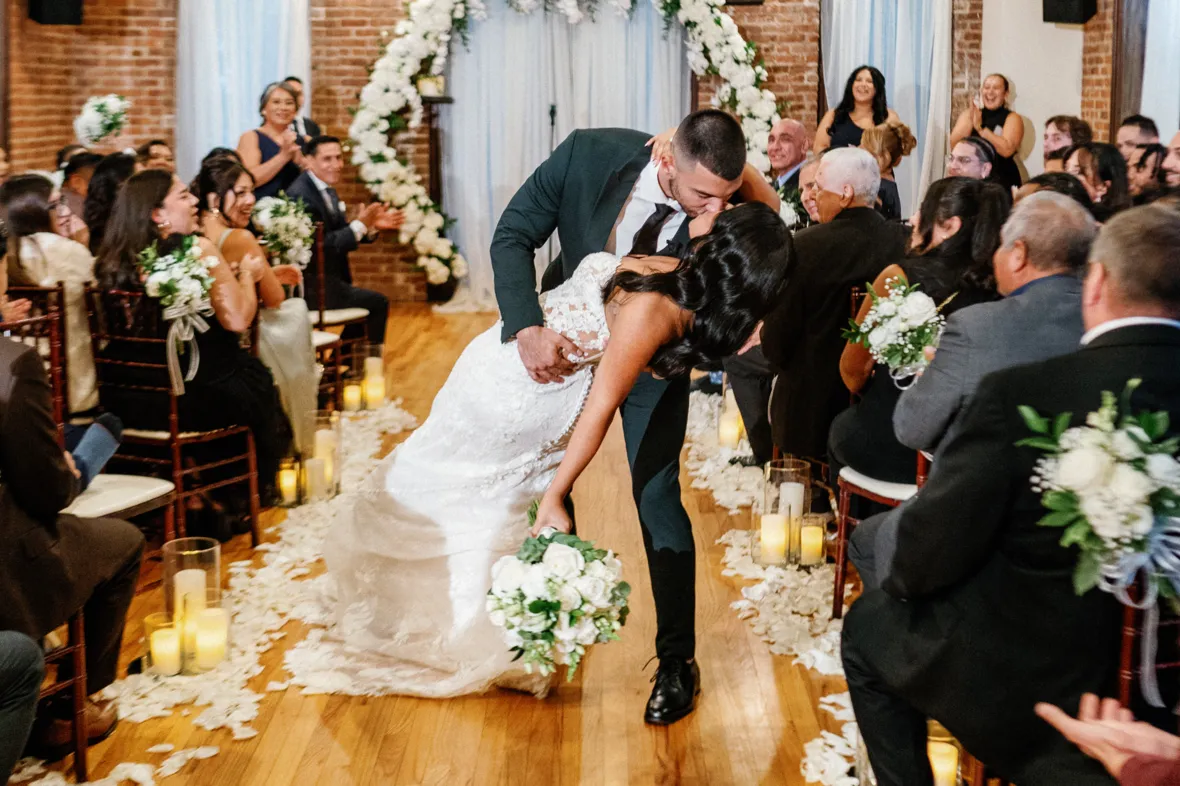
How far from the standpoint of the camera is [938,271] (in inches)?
145

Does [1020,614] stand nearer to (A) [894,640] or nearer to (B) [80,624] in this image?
(A) [894,640]

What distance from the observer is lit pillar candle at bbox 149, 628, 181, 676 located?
354 cm

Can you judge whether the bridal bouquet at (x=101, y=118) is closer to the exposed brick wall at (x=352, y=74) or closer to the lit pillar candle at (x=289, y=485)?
the exposed brick wall at (x=352, y=74)

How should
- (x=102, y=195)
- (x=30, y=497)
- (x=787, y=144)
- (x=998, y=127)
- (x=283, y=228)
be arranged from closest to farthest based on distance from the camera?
1. (x=30, y=497)
2. (x=102, y=195)
3. (x=283, y=228)
4. (x=787, y=144)
5. (x=998, y=127)

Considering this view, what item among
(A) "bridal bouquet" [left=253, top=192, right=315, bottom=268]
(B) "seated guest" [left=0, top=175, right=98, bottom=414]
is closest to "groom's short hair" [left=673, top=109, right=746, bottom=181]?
(B) "seated guest" [left=0, top=175, right=98, bottom=414]

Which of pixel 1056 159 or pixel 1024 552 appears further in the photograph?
pixel 1056 159

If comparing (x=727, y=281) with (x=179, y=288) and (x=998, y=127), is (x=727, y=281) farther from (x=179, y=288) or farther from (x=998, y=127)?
(x=998, y=127)

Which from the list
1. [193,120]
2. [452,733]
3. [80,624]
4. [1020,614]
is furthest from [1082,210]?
[193,120]

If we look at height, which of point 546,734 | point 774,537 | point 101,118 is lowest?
point 546,734

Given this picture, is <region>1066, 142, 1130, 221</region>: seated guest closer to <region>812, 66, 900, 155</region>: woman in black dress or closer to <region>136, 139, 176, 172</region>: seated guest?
<region>812, 66, 900, 155</region>: woman in black dress

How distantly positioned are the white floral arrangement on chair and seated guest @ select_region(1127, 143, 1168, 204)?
4.63m

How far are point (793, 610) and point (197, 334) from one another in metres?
2.27

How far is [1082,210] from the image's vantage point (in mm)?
2820

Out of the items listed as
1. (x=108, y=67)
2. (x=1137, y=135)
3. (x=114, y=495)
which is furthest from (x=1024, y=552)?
(x=108, y=67)
